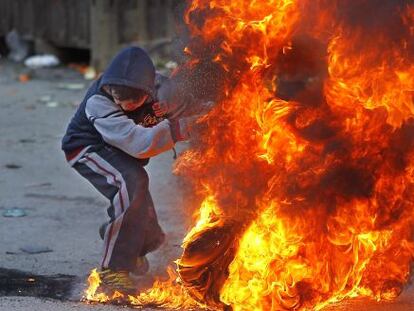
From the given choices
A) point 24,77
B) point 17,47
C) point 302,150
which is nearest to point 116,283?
point 302,150

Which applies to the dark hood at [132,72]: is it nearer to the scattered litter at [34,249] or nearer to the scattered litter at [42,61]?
the scattered litter at [34,249]

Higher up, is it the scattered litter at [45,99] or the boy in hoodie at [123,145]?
the boy in hoodie at [123,145]

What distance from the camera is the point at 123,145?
521cm

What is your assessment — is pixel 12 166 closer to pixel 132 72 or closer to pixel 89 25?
pixel 132 72

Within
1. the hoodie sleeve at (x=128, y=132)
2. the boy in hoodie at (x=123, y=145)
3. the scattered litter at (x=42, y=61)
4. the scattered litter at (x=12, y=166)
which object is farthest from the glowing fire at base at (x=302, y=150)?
the scattered litter at (x=42, y=61)

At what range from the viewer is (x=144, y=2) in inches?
578

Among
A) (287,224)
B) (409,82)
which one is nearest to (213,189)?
(287,224)

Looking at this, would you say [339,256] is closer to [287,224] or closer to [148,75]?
[287,224]

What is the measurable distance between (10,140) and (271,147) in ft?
19.7

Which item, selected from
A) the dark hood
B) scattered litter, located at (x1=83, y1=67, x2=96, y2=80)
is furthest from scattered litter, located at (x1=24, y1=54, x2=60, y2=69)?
the dark hood

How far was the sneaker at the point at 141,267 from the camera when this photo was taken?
5.63 m

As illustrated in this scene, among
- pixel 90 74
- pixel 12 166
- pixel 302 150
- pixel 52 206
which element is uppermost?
pixel 302 150

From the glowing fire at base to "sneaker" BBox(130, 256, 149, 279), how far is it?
33.4 inches

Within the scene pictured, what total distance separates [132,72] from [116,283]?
1.23 metres
